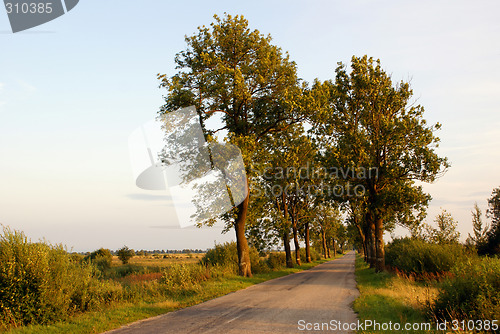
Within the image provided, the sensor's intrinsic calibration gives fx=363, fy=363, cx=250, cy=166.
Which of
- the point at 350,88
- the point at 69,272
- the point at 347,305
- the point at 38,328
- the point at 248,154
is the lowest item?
the point at 347,305

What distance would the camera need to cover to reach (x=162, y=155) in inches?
1044

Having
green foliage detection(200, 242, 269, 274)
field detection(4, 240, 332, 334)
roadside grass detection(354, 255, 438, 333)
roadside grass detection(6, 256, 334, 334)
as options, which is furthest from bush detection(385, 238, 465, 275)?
green foliage detection(200, 242, 269, 274)

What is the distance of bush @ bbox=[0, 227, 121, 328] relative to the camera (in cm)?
1085

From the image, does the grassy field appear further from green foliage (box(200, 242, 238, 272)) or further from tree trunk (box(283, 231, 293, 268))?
tree trunk (box(283, 231, 293, 268))

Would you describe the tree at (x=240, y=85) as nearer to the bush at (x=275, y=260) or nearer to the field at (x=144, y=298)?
the field at (x=144, y=298)

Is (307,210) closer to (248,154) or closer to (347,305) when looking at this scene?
(248,154)

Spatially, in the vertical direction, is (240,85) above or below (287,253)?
above

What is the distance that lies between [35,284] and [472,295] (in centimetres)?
1248

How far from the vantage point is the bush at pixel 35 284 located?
10852mm

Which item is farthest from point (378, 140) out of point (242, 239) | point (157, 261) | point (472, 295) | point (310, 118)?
point (157, 261)

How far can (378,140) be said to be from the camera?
2734cm

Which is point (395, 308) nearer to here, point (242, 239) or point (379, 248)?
point (242, 239)

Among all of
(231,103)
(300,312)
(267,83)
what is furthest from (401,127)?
(300,312)

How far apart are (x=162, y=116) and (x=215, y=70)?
16.6 ft
